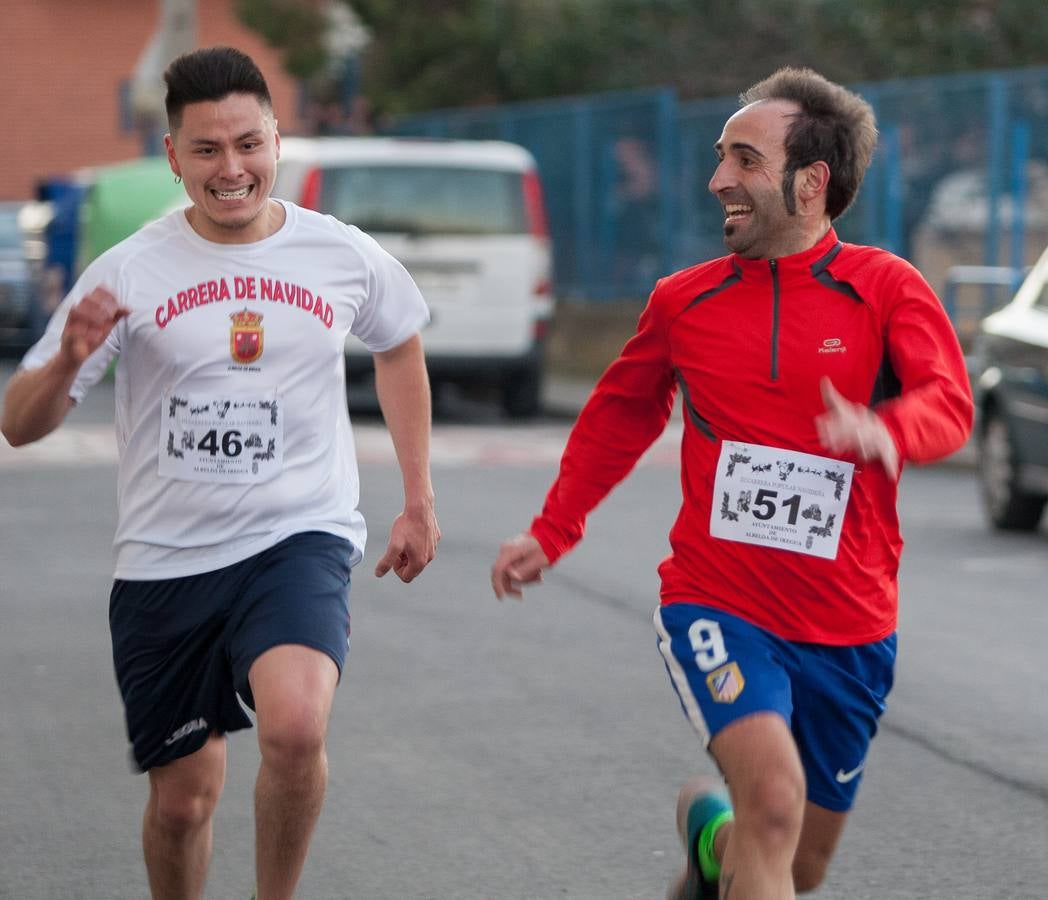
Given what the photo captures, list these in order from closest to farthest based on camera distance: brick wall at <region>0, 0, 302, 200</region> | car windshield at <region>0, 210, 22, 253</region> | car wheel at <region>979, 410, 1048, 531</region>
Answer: car wheel at <region>979, 410, 1048, 531</region>, car windshield at <region>0, 210, 22, 253</region>, brick wall at <region>0, 0, 302, 200</region>

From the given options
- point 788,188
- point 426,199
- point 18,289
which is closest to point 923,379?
point 788,188

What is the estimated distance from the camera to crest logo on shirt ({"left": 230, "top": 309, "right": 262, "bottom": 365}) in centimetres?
439

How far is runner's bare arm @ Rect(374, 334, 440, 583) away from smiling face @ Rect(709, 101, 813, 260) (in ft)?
2.50

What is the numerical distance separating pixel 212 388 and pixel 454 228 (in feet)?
46.0

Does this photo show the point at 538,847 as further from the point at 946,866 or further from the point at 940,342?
the point at 940,342

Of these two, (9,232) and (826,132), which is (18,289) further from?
(826,132)

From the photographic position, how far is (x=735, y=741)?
4.08 metres

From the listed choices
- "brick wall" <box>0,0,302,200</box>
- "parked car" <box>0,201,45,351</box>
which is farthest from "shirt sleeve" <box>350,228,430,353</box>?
"brick wall" <box>0,0,302,200</box>

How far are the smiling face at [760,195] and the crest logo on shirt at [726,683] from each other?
0.77 meters

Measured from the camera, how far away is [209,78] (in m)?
4.41

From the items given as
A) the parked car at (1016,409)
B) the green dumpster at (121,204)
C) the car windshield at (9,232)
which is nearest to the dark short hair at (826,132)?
the parked car at (1016,409)

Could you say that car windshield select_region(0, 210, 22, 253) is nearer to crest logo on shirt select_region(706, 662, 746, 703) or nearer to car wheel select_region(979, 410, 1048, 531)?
car wheel select_region(979, 410, 1048, 531)

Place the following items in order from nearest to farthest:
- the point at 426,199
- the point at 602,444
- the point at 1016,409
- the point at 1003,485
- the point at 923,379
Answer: the point at 923,379 → the point at 602,444 → the point at 1016,409 → the point at 1003,485 → the point at 426,199

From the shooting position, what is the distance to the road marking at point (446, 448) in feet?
51.6
